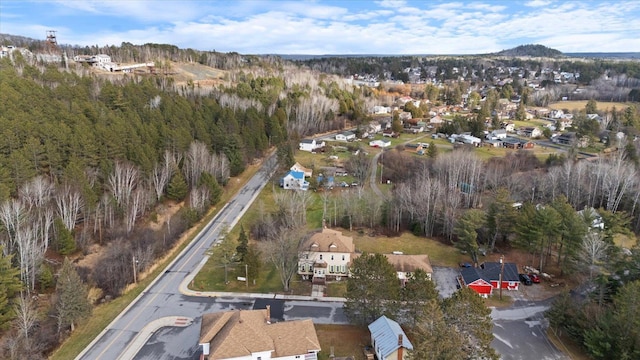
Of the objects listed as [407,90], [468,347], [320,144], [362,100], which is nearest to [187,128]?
[320,144]

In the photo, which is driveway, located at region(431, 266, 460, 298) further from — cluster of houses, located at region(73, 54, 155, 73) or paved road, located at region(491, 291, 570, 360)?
cluster of houses, located at region(73, 54, 155, 73)

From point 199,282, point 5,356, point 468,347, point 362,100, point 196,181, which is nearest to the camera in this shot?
point 468,347

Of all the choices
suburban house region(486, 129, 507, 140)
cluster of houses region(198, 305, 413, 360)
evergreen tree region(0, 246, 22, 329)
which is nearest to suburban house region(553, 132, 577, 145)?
suburban house region(486, 129, 507, 140)

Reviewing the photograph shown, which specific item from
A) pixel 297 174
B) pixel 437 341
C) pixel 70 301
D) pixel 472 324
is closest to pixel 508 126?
pixel 297 174

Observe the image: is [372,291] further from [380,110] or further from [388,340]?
[380,110]

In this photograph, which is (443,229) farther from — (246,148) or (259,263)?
(246,148)

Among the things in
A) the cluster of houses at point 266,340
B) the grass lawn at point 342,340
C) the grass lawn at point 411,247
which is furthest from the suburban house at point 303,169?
the cluster of houses at point 266,340
